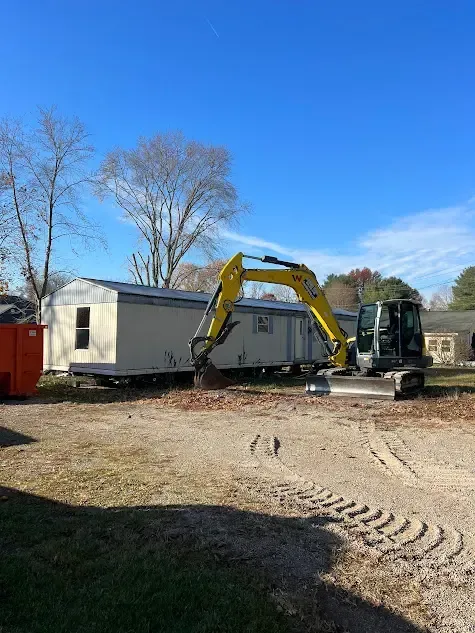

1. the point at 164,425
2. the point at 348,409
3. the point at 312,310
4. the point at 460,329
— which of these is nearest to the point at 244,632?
the point at 164,425

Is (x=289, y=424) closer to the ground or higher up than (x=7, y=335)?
closer to the ground

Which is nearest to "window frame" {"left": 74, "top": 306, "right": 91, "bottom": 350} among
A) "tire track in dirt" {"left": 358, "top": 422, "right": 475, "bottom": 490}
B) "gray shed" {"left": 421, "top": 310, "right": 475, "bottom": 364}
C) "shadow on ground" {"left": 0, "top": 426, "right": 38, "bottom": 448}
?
"shadow on ground" {"left": 0, "top": 426, "right": 38, "bottom": 448}

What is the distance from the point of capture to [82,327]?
16.7 m

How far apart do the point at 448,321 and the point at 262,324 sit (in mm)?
24187

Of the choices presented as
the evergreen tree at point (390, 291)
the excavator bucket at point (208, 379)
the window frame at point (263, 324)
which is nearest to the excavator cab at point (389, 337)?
the excavator bucket at point (208, 379)

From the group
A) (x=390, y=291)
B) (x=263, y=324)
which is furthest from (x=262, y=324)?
(x=390, y=291)

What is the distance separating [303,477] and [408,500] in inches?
50.0

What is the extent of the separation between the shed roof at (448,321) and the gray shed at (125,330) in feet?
73.4

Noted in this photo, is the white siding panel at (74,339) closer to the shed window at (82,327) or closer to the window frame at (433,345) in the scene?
the shed window at (82,327)

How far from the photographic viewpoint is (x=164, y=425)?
9.99m

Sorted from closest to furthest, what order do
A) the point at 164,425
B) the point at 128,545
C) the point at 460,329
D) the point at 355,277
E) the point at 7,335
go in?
the point at 128,545
the point at 164,425
the point at 7,335
the point at 460,329
the point at 355,277

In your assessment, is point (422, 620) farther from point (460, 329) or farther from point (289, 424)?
point (460, 329)

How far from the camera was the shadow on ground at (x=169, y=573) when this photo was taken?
3084 mm

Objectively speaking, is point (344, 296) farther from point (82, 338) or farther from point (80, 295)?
point (80, 295)
